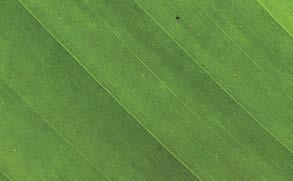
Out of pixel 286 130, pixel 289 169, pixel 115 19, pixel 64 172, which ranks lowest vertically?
pixel 289 169

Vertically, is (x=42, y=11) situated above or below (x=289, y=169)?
above

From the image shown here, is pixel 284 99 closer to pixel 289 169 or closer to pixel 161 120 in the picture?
pixel 289 169

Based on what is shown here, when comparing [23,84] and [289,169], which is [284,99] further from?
[23,84]

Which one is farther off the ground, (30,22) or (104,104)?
(30,22)

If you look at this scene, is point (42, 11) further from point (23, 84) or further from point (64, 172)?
point (64, 172)

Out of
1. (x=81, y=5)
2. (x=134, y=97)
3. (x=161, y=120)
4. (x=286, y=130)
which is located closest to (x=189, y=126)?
(x=161, y=120)

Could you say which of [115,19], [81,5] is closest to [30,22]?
[81,5]

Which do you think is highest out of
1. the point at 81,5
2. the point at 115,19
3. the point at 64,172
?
the point at 81,5

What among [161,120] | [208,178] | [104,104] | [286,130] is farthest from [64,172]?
[286,130]
